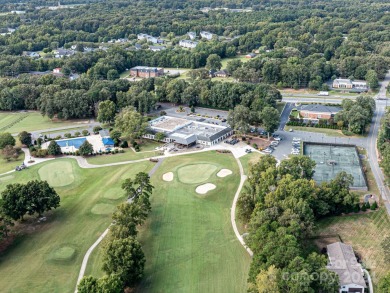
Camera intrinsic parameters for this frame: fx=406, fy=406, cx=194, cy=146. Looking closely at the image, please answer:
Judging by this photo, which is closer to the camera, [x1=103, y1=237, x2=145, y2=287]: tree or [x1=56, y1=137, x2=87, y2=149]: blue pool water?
[x1=103, y1=237, x2=145, y2=287]: tree

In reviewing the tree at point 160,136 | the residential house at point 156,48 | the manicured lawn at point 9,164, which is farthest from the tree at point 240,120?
the residential house at point 156,48

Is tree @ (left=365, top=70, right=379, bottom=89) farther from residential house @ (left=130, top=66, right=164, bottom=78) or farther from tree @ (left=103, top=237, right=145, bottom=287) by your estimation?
tree @ (left=103, top=237, right=145, bottom=287)

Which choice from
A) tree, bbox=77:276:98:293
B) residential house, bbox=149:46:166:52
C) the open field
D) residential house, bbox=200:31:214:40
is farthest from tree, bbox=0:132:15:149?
residential house, bbox=200:31:214:40

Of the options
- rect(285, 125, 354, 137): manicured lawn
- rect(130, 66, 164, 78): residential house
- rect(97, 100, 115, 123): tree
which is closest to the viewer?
rect(285, 125, 354, 137): manicured lawn

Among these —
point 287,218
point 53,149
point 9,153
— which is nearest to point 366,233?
point 287,218

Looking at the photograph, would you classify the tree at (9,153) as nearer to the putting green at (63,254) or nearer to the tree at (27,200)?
the tree at (27,200)

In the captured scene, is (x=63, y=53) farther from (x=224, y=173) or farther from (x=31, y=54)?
(x=224, y=173)

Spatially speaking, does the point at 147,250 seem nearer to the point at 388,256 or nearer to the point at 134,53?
the point at 388,256
